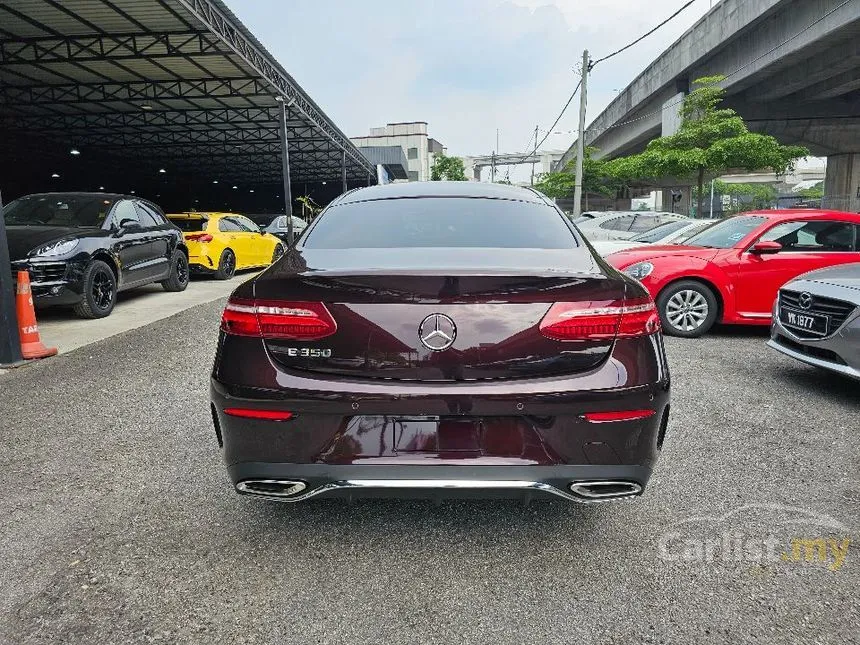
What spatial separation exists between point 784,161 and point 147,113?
1024 inches

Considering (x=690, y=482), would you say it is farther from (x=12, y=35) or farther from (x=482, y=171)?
(x=482, y=171)

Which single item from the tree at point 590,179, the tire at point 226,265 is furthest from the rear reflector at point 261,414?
the tree at point 590,179

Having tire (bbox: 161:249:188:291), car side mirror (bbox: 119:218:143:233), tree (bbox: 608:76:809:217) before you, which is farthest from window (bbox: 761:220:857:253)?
tree (bbox: 608:76:809:217)

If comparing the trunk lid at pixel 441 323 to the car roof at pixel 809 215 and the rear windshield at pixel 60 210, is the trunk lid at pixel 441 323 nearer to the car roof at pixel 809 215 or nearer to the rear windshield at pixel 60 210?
the car roof at pixel 809 215

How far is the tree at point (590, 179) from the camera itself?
127ft

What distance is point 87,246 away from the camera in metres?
7.70

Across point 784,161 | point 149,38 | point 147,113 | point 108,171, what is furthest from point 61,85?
point 784,161

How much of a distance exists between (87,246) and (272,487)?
6.79 meters

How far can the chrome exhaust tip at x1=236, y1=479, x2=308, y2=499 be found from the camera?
2223 mm

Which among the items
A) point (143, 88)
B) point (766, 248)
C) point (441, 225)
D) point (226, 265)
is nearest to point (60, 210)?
point (226, 265)

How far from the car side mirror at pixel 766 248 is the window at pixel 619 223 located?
290 inches

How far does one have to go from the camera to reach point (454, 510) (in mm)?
2816
